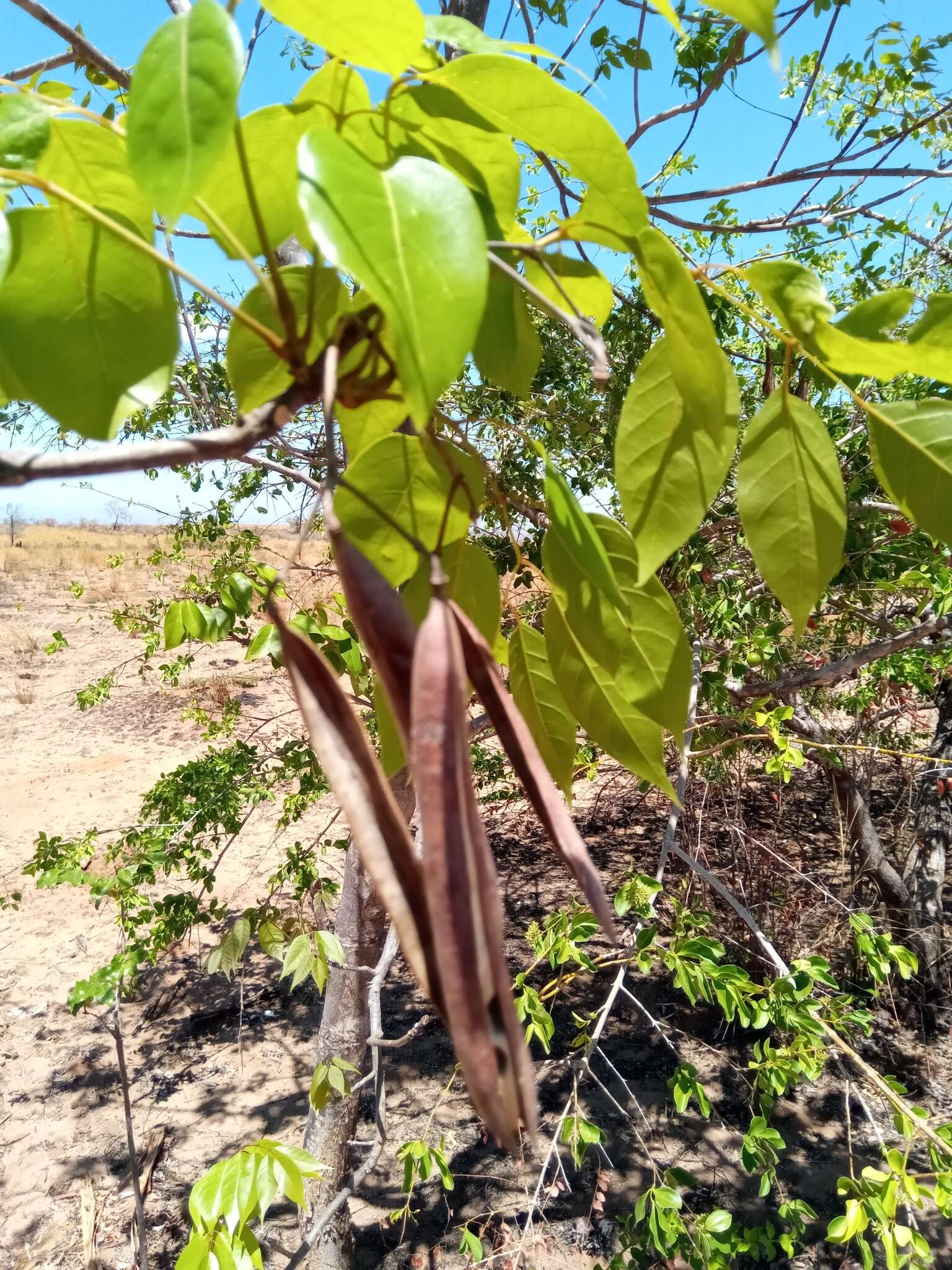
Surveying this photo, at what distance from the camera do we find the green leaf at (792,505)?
356 mm

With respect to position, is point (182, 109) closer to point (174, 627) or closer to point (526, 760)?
point (526, 760)

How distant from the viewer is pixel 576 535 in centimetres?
31

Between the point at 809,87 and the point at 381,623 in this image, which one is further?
the point at 809,87

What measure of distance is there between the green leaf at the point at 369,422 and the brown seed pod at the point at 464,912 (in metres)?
0.24

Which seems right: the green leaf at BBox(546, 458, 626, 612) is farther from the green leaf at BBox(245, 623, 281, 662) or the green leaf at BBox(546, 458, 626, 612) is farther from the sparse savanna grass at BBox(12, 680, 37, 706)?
the sparse savanna grass at BBox(12, 680, 37, 706)

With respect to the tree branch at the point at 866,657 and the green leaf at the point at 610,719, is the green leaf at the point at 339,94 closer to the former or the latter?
the green leaf at the point at 610,719

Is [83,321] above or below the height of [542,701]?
above

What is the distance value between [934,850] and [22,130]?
10.3 ft

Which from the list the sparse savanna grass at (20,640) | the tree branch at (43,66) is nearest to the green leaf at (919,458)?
the tree branch at (43,66)

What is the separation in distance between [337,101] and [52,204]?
117 millimetres

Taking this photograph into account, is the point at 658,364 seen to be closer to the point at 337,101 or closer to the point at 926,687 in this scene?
the point at 337,101

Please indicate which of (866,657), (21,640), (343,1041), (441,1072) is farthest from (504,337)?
(21,640)

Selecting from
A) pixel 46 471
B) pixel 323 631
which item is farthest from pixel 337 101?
pixel 323 631

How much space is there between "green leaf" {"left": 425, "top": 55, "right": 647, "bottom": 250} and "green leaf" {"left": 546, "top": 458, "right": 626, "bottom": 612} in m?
0.10
